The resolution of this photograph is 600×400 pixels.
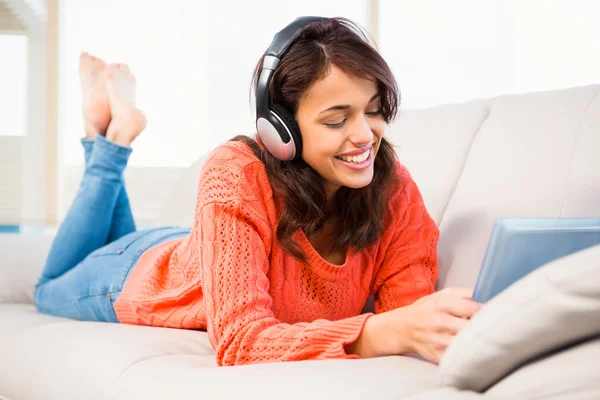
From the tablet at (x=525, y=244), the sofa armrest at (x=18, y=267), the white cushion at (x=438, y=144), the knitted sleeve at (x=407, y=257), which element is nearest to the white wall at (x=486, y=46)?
the white cushion at (x=438, y=144)

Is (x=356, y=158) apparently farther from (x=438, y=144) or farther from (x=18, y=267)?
(x=18, y=267)

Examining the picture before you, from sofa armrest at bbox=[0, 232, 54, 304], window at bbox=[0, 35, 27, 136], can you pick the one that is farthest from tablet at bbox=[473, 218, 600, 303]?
window at bbox=[0, 35, 27, 136]

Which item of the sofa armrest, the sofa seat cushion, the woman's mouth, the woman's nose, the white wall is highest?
the white wall

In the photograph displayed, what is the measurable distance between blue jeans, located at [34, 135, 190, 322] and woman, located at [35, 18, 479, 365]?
0.63ft

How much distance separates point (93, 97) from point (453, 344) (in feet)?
5.59

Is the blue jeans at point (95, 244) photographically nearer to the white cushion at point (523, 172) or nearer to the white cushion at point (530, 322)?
the white cushion at point (523, 172)

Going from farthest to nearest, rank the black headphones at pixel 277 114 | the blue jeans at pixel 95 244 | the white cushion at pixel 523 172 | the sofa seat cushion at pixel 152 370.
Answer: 1. the blue jeans at pixel 95 244
2. the white cushion at pixel 523 172
3. the black headphones at pixel 277 114
4. the sofa seat cushion at pixel 152 370

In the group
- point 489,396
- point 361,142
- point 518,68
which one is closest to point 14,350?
point 361,142

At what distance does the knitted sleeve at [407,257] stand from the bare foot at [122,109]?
3.11ft

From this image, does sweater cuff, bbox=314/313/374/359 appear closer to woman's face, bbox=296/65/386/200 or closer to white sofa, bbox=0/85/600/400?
white sofa, bbox=0/85/600/400

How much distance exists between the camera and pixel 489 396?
29.4 inches

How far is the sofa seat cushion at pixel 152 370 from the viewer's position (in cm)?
94

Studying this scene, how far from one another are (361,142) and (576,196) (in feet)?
1.51

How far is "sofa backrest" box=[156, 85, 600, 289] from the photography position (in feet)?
4.69
